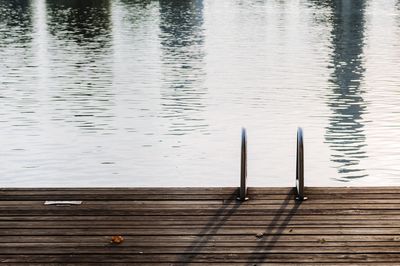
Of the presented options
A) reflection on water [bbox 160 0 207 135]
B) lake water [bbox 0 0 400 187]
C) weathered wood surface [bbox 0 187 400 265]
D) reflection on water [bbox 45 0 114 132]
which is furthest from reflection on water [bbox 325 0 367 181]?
weathered wood surface [bbox 0 187 400 265]

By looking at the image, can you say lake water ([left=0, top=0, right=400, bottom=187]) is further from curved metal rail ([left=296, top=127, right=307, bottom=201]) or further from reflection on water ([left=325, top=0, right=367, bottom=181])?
curved metal rail ([left=296, top=127, right=307, bottom=201])

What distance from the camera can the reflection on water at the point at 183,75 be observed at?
30.1m

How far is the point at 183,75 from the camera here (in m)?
42.9

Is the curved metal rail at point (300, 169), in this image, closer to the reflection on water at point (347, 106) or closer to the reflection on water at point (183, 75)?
the reflection on water at point (347, 106)

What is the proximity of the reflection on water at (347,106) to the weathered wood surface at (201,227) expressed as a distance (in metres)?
11.4

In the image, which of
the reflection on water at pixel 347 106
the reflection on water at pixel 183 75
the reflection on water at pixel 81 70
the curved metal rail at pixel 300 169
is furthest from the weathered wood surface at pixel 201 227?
the reflection on water at pixel 81 70

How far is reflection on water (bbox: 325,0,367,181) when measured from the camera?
2400cm

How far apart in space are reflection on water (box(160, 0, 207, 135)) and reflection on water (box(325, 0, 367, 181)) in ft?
17.4

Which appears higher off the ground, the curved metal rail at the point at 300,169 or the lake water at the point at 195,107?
the curved metal rail at the point at 300,169

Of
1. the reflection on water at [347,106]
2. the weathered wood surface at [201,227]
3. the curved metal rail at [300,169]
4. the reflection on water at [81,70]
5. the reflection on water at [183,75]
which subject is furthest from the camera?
the reflection on water at [81,70]

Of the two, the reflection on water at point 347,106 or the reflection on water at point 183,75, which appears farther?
the reflection on water at point 183,75

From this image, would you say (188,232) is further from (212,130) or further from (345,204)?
(212,130)

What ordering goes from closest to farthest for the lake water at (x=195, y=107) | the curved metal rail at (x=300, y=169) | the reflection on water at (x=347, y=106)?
the curved metal rail at (x=300, y=169) → the lake water at (x=195, y=107) → the reflection on water at (x=347, y=106)

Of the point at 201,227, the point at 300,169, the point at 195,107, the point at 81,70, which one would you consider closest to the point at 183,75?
the point at 81,70
